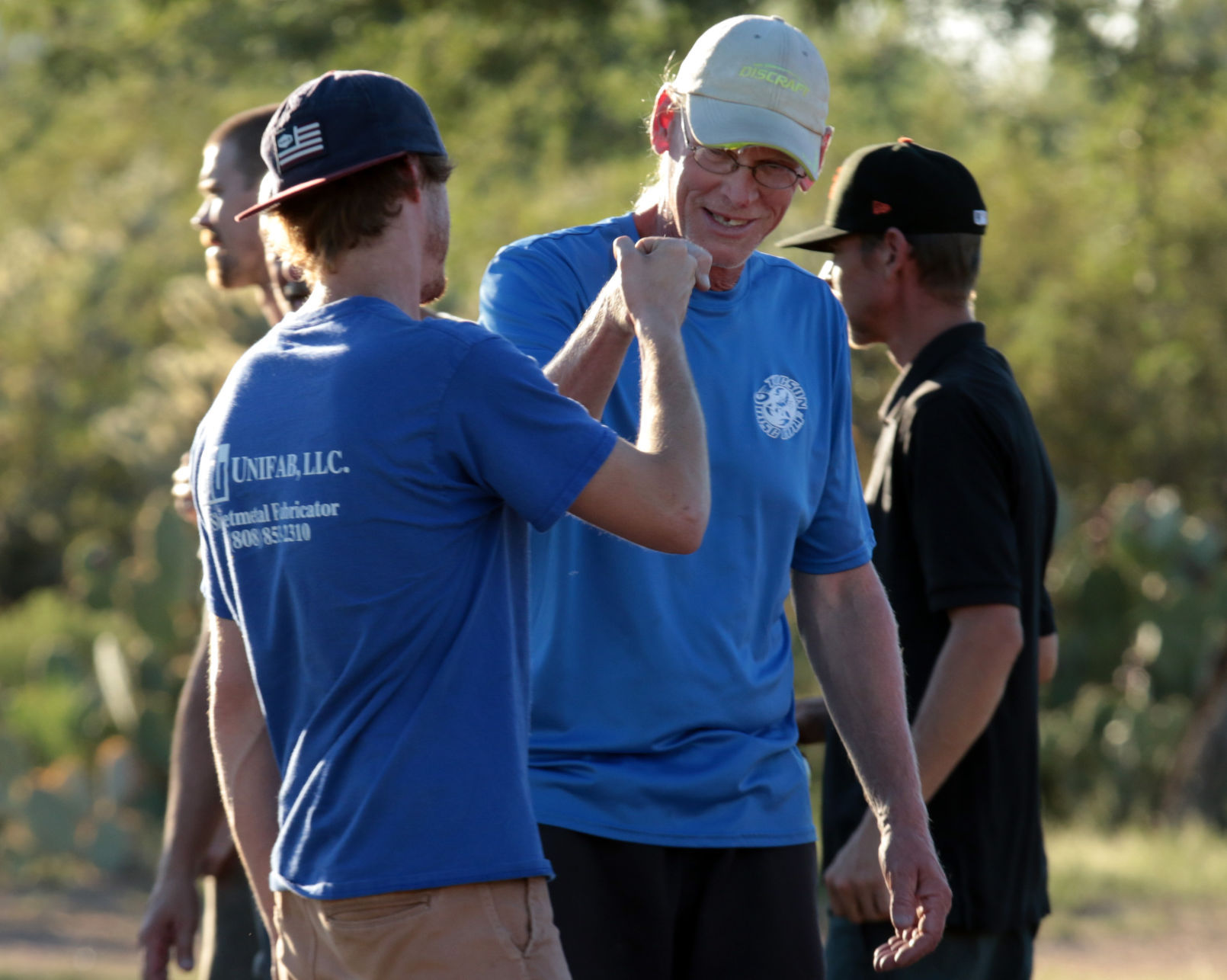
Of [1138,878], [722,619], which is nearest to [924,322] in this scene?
[722,619]

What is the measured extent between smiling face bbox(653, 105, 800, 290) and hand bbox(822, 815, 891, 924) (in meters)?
1.12

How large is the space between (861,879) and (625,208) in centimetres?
1321

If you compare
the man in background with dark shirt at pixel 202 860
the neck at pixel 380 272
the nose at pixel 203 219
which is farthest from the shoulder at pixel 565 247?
the nose at pixel 203 219

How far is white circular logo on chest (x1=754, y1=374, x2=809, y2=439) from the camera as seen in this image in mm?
2705

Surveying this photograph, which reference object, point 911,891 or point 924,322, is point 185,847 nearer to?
point 911,891

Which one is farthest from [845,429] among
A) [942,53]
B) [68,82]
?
[942,53]

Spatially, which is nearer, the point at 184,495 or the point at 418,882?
the point at 418,882

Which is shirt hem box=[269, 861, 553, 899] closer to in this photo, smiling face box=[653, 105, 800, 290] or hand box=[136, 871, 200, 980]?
smiling face box=[653, 105, 800, 290]

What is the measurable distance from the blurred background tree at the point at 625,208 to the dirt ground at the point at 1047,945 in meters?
0.67

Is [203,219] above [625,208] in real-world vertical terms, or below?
below

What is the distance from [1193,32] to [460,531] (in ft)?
35.6

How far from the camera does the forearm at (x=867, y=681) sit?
281cm

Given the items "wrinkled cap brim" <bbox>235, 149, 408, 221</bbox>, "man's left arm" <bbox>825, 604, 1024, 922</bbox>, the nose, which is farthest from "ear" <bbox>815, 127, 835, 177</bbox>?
the nose

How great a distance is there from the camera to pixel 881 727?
2828mm
